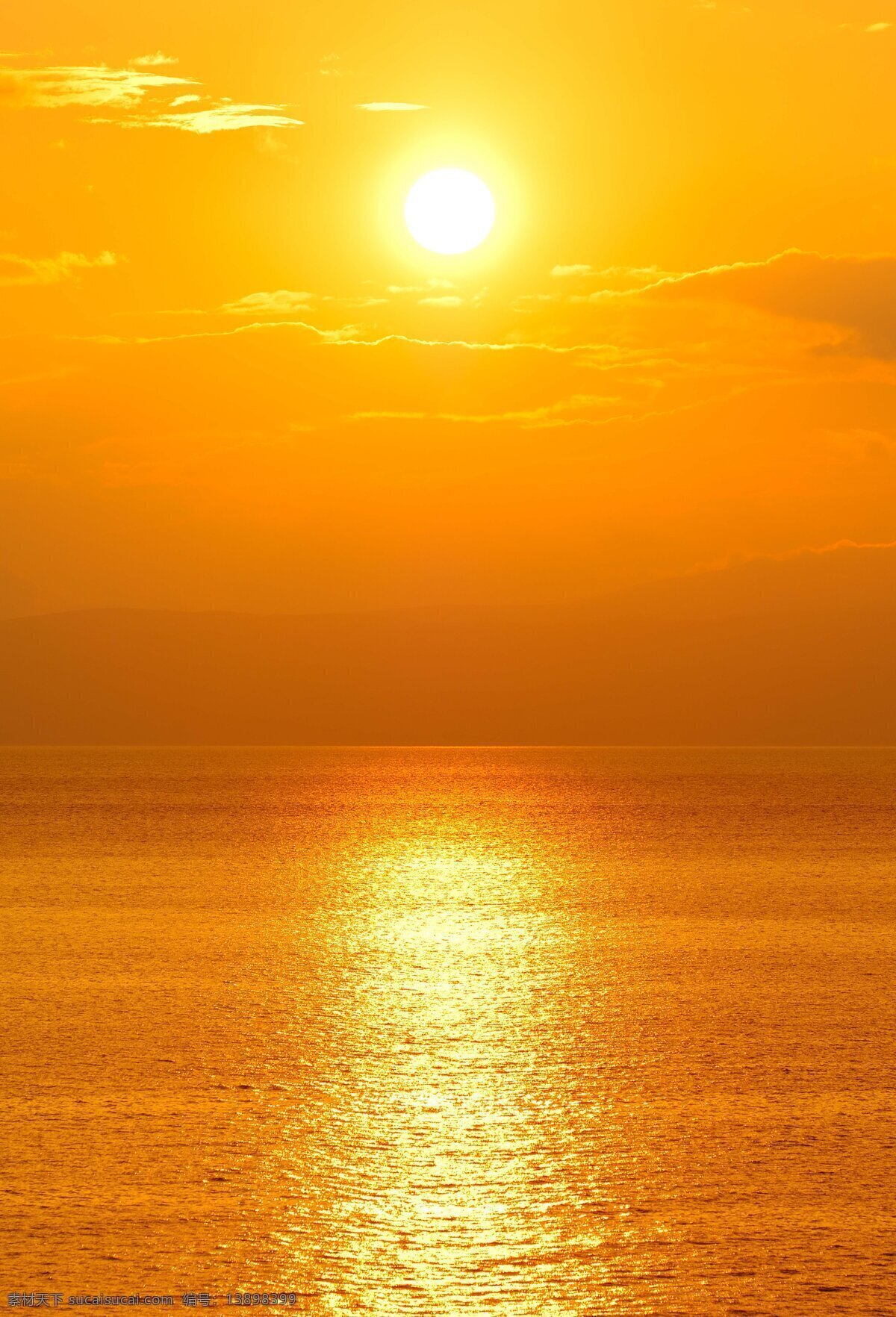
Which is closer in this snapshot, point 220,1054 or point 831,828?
point 220,1054

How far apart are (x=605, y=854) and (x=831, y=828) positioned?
85.6 ft

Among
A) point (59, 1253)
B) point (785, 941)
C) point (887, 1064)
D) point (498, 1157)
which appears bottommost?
point (59, 1253)

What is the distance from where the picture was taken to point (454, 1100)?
16141mm

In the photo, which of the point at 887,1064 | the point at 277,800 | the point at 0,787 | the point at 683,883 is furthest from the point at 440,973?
the point at 0,787

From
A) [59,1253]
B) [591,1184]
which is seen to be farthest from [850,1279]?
[59,1253]

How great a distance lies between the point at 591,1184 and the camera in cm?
1334

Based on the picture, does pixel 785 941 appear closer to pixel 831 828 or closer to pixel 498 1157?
pixel 498 1157

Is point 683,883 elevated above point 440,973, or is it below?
above

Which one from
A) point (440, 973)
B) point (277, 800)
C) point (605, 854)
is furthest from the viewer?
point (277, 800)

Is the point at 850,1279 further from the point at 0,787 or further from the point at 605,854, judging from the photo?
the point at 0,787

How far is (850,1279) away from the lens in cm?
1117

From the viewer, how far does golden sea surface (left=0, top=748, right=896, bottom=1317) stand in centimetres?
1136

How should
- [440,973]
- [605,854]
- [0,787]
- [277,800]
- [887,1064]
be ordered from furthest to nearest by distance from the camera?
[0,787]
[277,800]
[605,854]
[440,973]
[887,1064]

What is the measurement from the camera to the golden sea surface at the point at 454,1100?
11359 millimetres
